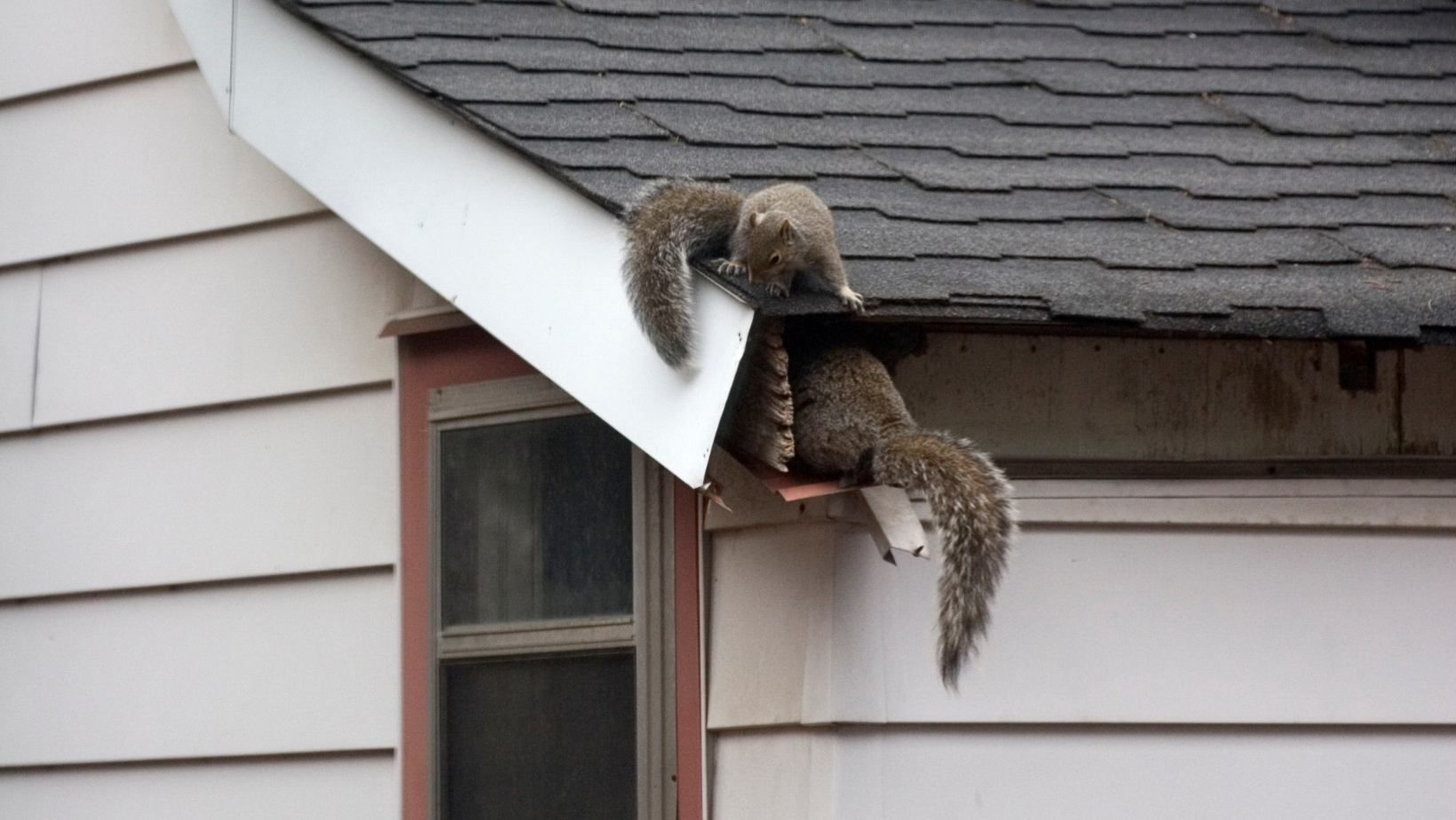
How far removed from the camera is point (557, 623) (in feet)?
10.9

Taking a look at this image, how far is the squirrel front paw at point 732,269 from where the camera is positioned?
283cm

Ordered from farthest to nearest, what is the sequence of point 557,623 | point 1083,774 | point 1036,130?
point 1036,130, point 557,623, point 1083,774

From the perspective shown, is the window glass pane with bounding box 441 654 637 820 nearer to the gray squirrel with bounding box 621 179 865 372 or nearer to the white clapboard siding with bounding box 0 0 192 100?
the gray squirrel with bounding box 621 179 865 372

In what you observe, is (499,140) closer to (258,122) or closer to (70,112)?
(258,122)

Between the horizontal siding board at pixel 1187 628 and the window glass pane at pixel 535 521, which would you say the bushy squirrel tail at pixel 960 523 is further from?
the window glass pane at pixel 535 521

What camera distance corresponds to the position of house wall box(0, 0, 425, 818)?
3535 millimetres

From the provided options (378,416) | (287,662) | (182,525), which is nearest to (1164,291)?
(378,416)

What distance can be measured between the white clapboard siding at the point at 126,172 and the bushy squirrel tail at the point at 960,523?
171 centimetres

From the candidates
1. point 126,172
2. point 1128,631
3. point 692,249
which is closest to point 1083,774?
point 1128,631

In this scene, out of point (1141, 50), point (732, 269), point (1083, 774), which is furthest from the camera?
point (1141, 50)

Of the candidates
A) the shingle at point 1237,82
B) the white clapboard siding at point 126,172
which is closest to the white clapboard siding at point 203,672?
the white clapboard siding at point 126,172

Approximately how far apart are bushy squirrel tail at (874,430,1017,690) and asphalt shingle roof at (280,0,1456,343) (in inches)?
10.0

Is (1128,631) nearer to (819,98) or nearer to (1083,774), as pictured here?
(1083,774)

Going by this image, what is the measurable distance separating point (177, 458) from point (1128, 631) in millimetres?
2217
